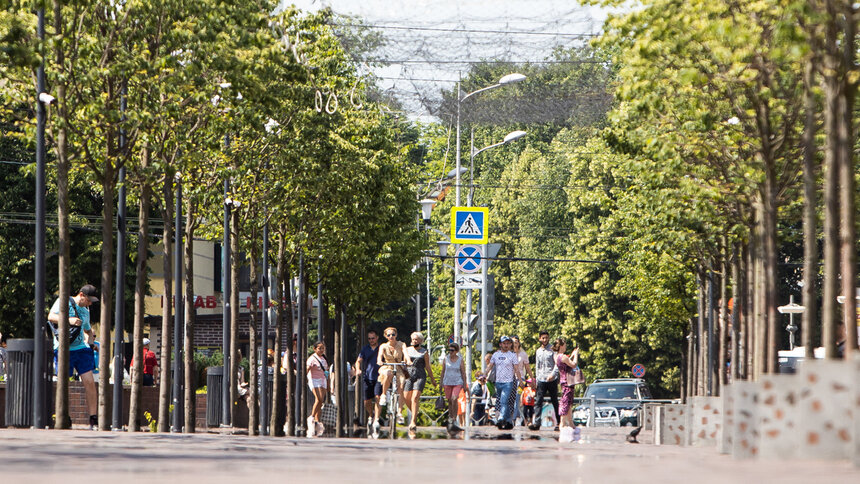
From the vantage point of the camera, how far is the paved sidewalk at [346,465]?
9422 mm

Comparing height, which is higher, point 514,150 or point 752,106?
point 514,150

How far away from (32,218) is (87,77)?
99.1 ft

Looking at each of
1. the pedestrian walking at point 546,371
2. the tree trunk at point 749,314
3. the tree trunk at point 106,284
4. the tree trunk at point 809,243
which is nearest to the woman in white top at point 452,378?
the pedestrian walking at point 546,371

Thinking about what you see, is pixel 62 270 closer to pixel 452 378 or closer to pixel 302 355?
pixel 452 378

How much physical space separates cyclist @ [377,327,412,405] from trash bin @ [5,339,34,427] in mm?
5166

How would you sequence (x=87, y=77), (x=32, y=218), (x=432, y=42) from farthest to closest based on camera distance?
(x=32, y=218)
(x=432, y=42)
(x=87, y=77)

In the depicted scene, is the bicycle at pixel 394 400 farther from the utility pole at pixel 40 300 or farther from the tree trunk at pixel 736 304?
the tree trunk at pixel 736 304

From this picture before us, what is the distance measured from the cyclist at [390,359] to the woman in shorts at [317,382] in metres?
4.38

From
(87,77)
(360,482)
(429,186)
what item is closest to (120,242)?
(87,77)

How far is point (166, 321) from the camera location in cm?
2364

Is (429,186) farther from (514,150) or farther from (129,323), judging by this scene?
(514,150)

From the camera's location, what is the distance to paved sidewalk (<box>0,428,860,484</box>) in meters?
9.42

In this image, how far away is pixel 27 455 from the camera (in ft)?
38.3

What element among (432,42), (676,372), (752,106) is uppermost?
(432,42)
